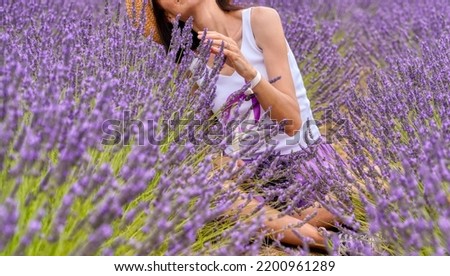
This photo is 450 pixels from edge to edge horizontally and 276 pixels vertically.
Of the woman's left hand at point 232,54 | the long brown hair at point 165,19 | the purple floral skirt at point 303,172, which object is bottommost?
the purple floral skirt at point 303,172

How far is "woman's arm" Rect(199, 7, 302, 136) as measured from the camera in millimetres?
2350

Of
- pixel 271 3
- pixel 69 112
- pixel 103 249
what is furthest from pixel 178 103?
pixel 271 3

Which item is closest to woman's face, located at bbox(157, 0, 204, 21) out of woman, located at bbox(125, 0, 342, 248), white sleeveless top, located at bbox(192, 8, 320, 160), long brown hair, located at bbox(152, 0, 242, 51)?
woman, located at bbox(125, 0, 342, 248)

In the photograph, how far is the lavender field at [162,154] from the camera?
133cm

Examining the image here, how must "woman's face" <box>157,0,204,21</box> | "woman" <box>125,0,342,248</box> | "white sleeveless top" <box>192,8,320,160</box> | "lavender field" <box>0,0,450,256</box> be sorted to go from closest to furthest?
"lavender field" <box>0,0,450,256</box> < "woman" <box>125,0,342,248</box> < "woman's face" <box>157,0,204,21</box> < "white sleeveless top" <box>192,8,320,160</box>

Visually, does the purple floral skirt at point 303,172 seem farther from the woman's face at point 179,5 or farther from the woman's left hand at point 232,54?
the woman's face at point 179,5

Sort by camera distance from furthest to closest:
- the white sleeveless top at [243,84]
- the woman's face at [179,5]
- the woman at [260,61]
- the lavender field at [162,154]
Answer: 1. the white sleeveless top at [243,84]
2. the woman's face at [179,5]
3. the woman at [260,61]
4. the lavender field at [162,154]

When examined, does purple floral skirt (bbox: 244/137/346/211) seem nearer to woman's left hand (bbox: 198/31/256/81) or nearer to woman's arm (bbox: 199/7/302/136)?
woman's arm (bbox: 199/7/302/136)

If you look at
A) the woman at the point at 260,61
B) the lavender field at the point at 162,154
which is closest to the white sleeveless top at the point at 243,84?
the woman at the point at 260,61

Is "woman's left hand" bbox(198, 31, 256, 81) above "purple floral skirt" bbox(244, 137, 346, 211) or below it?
above

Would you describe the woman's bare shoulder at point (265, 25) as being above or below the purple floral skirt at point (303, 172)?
above
